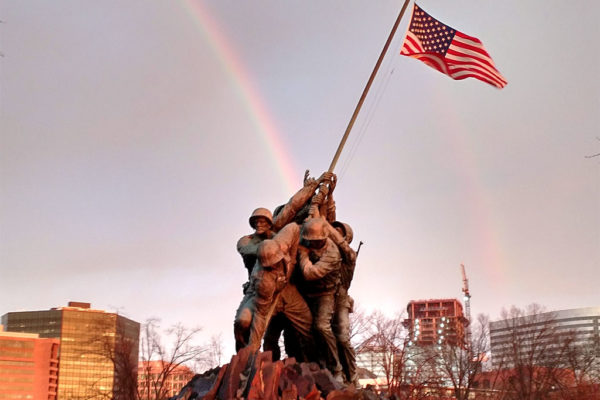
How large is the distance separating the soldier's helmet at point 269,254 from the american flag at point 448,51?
20.5 ft

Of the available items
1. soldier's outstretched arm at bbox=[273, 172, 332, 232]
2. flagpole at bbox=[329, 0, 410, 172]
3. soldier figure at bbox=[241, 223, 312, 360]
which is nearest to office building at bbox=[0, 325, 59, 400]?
flagpole at bbox=[329, 0, 410, 172]

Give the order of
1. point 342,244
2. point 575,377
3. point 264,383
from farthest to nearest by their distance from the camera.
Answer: point 575,377, point 342,244, point 264,383

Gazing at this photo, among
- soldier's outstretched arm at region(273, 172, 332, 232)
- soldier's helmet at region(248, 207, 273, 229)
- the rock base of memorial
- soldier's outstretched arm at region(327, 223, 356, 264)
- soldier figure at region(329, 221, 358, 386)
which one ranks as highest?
soldier's outstretched arm at region(273, 172, 332, 232)

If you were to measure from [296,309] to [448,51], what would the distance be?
6.54 metres

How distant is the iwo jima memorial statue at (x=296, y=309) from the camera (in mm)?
8195

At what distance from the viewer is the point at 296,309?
10.5m

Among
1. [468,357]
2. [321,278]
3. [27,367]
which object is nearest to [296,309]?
[321,278]

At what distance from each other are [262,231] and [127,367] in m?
21.2

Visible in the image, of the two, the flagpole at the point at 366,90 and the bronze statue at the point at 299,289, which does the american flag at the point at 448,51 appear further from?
the bronze statue at the point at 299,289

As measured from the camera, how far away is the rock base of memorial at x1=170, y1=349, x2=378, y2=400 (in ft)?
26.1

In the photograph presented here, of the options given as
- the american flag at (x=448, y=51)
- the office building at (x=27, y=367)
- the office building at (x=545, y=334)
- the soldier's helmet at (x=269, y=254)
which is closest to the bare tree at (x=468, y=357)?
the office building at (x=545, y=334)

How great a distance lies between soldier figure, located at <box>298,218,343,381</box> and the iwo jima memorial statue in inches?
0.6

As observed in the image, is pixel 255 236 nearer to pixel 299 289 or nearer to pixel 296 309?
pixel 299 289

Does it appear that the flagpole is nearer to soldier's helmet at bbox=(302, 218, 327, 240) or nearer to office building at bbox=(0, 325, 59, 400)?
soldier's helmet at bbox=(302, 218, 327, 240)
